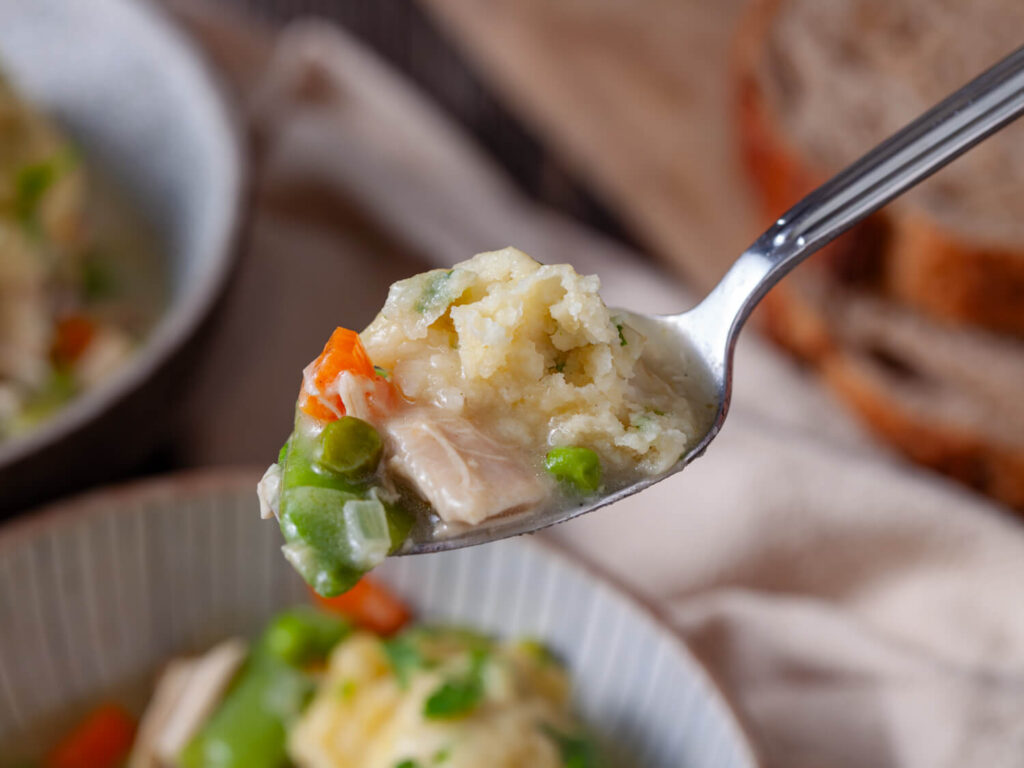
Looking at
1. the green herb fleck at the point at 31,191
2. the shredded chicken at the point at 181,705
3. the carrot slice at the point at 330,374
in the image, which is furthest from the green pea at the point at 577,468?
the green herb fleck at the point at 31,191

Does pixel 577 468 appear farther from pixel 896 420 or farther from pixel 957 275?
pixel 957 275

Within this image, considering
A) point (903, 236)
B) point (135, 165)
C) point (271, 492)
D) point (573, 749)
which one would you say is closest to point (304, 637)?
point (573, 749)

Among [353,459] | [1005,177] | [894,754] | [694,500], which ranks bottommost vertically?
[894,754]

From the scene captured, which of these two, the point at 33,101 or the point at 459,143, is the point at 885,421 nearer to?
the point at 459,143

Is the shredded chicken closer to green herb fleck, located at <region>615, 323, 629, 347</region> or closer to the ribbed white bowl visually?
the ribbed white bowl

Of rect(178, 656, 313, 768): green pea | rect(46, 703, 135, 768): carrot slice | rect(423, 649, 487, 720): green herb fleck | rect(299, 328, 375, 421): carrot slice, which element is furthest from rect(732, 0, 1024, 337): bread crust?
rect(46, 703, 135, 768): carrot slice

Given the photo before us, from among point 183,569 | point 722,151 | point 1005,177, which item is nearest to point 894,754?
point 183,569

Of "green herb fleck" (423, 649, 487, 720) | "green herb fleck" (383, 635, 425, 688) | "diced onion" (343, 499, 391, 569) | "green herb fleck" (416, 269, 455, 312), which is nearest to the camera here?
"diced onion" (343, 499, 391, 569)
